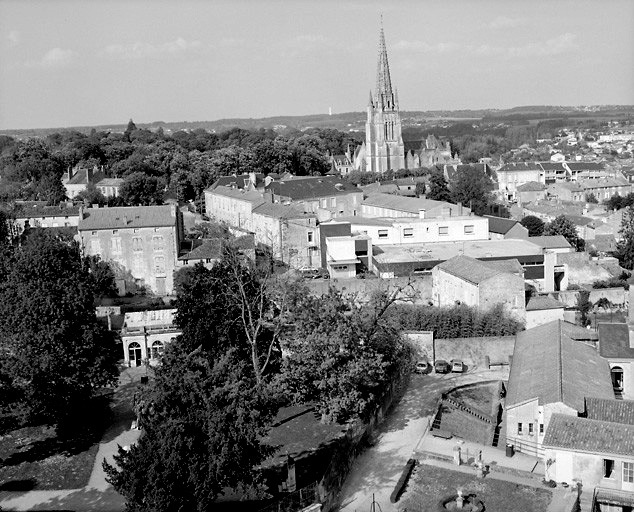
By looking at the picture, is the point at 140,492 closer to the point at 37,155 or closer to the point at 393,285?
the point at 393,285

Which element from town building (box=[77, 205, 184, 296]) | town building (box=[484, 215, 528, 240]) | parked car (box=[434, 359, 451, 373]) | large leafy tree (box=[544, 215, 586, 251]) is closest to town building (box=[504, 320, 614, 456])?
parked car (box=[434, 359, 451, 373])

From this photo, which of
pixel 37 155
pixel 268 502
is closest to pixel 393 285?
pixel 268 502

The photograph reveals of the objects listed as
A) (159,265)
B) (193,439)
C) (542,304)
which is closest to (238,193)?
(159,265)

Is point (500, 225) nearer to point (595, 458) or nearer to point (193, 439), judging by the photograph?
point (595, 458)

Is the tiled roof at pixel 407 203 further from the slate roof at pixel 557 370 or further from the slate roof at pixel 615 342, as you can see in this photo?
the slate roof at pixel 615 342

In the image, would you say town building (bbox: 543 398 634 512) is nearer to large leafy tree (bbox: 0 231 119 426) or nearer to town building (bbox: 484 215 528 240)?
large leafy tree (bbox: 0 231 119 426)
